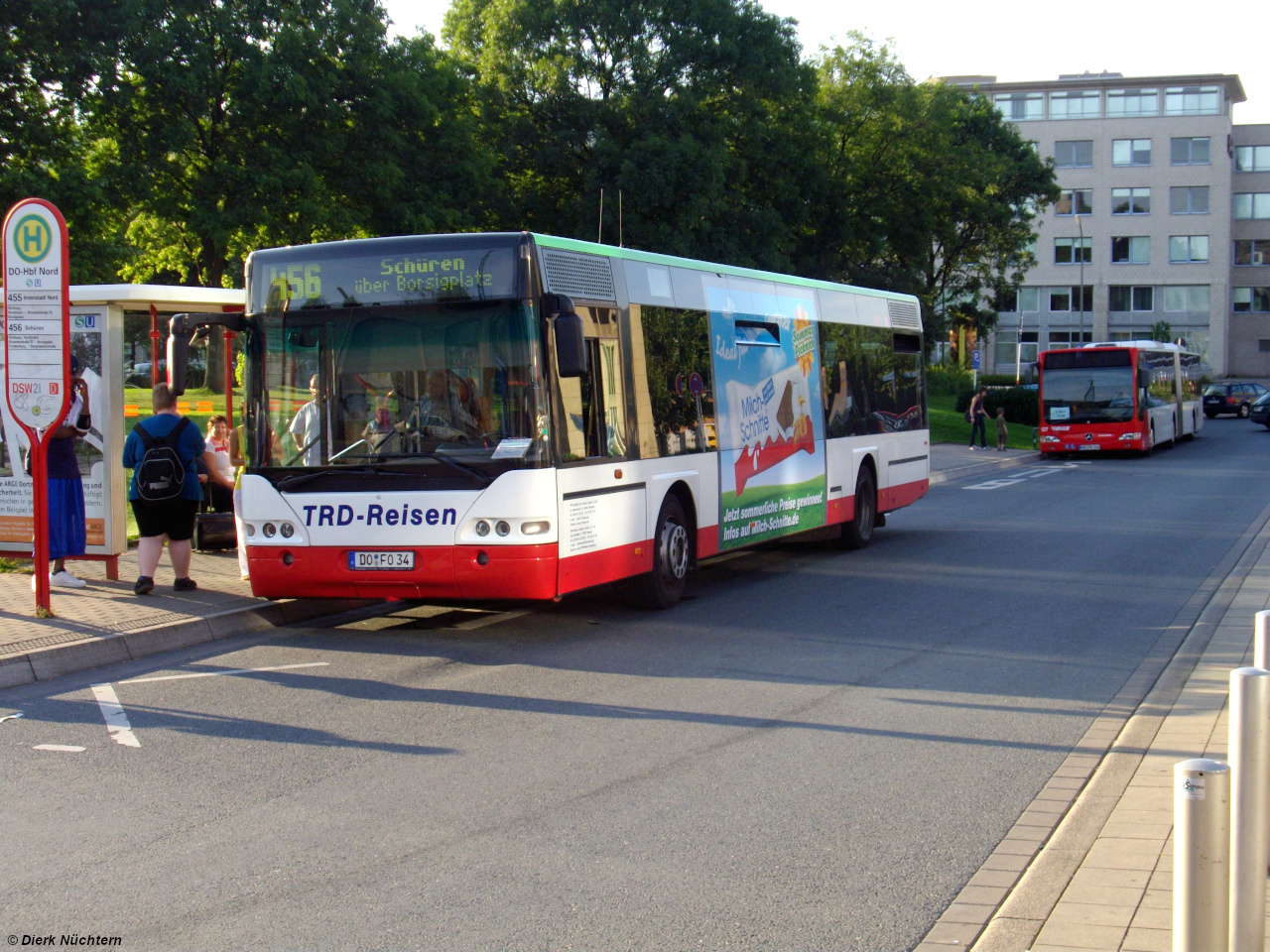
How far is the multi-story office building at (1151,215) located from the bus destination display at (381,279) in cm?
8897

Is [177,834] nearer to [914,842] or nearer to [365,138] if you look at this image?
[914,842]

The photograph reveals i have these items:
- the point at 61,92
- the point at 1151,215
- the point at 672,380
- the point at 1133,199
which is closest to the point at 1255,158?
the point at 1151,215

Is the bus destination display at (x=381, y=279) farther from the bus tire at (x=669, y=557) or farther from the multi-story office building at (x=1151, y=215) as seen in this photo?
the multi-story office building at (x=1151, y=215)

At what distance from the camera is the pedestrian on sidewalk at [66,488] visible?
11128 mm

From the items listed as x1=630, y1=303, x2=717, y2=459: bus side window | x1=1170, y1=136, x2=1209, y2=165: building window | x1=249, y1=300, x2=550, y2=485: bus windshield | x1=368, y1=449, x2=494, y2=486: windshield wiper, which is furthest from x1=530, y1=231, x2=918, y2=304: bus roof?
x1=1170, y1=136, x2=1209, y2=165: building window

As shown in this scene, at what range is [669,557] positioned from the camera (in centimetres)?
1104

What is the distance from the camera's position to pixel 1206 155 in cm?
9338

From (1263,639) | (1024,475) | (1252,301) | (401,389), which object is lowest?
(1024,475)

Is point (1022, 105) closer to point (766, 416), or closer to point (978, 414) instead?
point (978, 414)

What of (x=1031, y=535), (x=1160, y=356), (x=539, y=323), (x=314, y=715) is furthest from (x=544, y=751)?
(x=1160, y=356)

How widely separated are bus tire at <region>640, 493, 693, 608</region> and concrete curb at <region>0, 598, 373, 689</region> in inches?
101

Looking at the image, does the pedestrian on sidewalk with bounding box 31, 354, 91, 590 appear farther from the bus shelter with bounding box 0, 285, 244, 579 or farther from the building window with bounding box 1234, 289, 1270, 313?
the building window with bounding box 1234, 289, 1270, 313

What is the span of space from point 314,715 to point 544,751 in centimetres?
156

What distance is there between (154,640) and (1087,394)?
3189 cm
